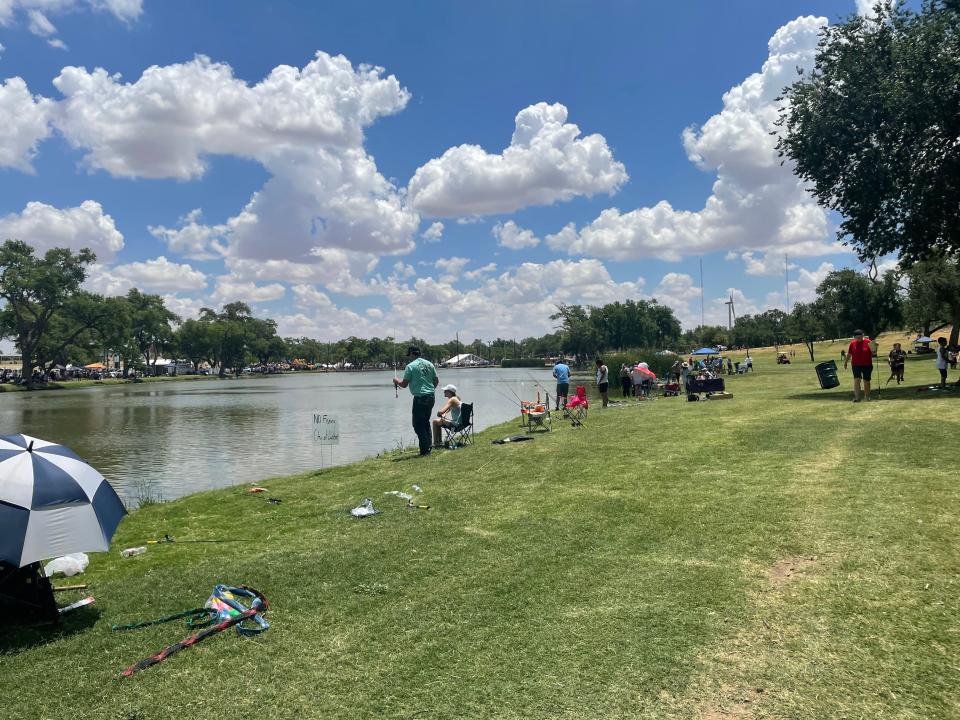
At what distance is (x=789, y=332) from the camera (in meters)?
62.6

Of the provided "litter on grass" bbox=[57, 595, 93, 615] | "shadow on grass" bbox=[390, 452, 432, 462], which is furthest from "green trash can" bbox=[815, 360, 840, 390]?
"litter on grass" bbox=[57, 595, 93, 615]

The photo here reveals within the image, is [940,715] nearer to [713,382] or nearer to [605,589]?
[605,589]

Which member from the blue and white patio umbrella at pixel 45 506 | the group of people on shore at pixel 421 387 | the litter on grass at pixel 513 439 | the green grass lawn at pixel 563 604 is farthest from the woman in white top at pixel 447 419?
the blue and white patio umbrella at pixel 45 506

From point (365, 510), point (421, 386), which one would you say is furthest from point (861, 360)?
point (365, 510)

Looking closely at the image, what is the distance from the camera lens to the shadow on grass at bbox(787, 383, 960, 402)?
16.2 metres

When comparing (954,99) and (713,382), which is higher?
(954,99)

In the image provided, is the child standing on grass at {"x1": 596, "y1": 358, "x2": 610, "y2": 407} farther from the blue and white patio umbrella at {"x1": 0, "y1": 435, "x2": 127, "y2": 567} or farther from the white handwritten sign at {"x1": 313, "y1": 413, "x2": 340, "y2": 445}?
the blue and white patio umbrella at {"x1": 0, "y1": 435, "x2": 127, "y2": 567}

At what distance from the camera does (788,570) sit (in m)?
5.04

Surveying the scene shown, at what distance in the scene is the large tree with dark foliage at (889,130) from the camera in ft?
57.6

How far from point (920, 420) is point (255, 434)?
2194cm

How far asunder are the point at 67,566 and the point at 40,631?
1666 mm

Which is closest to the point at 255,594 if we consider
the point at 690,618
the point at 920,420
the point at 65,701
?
the point at 65,701

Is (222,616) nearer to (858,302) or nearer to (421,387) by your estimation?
(421,387)

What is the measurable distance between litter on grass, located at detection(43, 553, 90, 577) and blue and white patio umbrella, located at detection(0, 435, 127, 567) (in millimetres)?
1694
